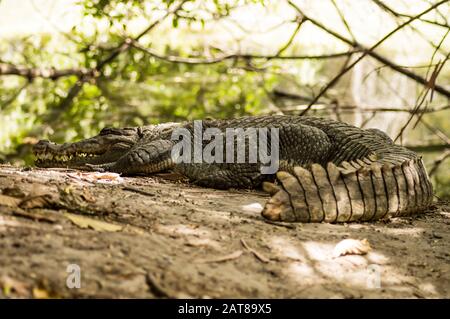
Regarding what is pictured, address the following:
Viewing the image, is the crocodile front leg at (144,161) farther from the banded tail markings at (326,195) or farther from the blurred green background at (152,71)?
the blurred green background at (152,71)

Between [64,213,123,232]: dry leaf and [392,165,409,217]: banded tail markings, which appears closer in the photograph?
[64,213,123,232]: dry leaf

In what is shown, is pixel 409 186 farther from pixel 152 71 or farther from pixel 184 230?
pixel 152 71

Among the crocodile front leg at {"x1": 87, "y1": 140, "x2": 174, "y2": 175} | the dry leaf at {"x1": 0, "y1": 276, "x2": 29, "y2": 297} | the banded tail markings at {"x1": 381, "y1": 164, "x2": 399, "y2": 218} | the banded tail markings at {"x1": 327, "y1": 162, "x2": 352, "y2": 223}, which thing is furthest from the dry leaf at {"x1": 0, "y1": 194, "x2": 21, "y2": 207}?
the banded tail markings at {"x1": 381, "y1": 164, "x2": 399, "y2": 218}

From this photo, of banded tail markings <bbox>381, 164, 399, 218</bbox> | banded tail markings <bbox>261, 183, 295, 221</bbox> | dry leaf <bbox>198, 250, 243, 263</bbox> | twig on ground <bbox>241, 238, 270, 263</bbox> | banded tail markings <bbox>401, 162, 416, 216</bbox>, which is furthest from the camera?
banded tail markings <bbox>401, 162, 416, 216</bbox>

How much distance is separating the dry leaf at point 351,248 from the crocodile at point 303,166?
16.1 inches

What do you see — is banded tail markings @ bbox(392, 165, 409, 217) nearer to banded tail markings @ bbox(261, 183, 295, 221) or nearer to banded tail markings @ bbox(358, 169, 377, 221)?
banded tail markings @ bbox(358, 169, 377, 221)

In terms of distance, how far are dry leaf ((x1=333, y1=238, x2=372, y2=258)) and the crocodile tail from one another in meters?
0.41

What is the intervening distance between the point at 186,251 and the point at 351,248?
2.84 feet

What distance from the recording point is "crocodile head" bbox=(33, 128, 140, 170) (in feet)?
16.2

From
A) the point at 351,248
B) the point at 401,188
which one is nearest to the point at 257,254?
the point at 351,248

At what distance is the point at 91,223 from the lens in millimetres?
2566

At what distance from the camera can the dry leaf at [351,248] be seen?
270 centimetres

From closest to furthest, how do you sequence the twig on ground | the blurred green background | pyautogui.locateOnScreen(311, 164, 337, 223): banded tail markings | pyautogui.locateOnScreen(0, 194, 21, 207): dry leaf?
the twig on ground → pyautogui.locateOnScreen(0, 194, 21, 207): dry leaf → pyautogui.locateOnScreen(311, 164, 337, 223): banded tail markings → the blurred green background
